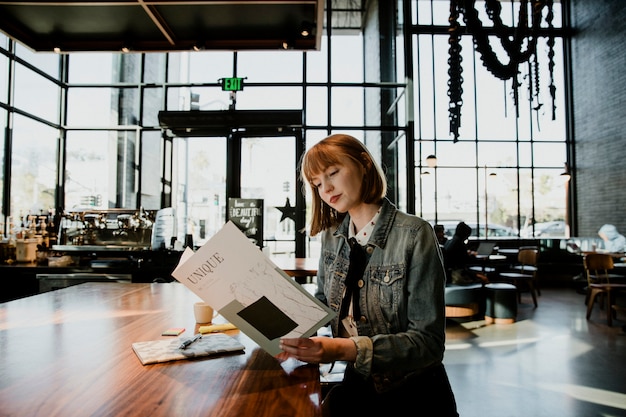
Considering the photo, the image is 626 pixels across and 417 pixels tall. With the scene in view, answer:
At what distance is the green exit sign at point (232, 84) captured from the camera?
6.40 m

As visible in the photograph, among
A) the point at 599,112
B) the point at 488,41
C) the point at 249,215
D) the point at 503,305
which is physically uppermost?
the point at 599,112

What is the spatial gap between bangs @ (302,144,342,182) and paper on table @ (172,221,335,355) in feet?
1.37

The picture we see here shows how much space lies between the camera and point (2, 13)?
215 centimetres

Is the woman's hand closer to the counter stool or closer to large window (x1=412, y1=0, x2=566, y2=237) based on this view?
the counter stool

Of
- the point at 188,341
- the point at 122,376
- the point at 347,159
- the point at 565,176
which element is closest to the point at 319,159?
the point at 347,159

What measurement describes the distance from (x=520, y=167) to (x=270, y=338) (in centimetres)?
1071

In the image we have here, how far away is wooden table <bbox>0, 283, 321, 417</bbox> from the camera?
0.76 m

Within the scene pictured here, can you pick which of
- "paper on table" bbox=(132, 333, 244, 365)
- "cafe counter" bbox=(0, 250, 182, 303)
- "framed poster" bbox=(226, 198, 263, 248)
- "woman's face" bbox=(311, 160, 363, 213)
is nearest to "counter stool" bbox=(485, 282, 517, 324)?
"framed poster" bbox=(226, 198, 263, 248)

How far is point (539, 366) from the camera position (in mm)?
3447

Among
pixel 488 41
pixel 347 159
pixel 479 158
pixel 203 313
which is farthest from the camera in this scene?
pixel 479 158

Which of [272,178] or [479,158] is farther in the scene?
[479,158]

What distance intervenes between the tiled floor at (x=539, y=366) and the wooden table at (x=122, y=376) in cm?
218

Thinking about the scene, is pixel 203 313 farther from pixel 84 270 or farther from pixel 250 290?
pixel 84 270

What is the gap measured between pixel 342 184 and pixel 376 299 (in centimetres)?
36
